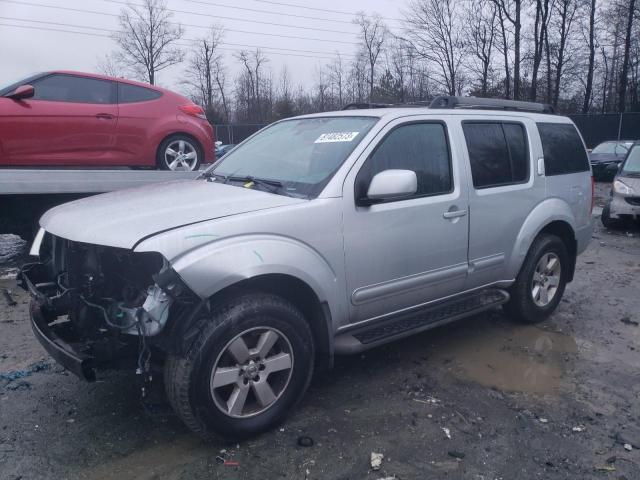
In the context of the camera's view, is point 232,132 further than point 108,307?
Yes

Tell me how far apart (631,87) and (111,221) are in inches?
1684

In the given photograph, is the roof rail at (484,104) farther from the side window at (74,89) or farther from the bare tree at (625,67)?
the bare tree at (625,67)

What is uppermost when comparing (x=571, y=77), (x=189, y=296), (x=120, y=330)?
(x=571, y=77)

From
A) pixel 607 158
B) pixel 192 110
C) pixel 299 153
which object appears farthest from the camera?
pixel 607 158

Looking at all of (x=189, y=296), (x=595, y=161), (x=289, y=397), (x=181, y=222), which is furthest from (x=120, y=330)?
(x=595, y=161)

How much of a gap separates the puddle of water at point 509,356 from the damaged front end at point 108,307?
2303 millimetres

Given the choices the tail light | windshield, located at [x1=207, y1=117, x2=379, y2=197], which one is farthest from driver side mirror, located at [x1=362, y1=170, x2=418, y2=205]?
the tail light

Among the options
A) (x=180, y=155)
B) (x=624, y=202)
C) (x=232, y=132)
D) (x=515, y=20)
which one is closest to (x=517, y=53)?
(x=515, y=20)

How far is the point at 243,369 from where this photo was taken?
3.00m

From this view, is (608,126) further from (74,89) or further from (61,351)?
(61,351)

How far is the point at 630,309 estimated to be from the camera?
5.59 metres

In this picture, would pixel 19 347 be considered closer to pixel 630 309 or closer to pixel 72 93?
pixel 72 93

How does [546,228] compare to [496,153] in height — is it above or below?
below

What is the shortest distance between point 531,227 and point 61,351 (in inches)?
143
